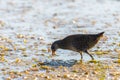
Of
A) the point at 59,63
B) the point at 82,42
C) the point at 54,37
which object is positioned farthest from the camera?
the point at 54,37

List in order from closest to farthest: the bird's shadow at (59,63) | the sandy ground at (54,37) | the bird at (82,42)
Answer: the sandy ground at (54,37)
the bird's shadow at (59,63)
the bird at (82,42)

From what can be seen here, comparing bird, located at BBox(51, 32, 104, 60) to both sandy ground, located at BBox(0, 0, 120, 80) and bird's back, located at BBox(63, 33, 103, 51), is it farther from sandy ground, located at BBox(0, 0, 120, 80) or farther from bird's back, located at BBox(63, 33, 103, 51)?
sandy ground, located at BBox(0, 0, 120, 80)

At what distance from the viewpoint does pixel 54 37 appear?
17219 millimetres

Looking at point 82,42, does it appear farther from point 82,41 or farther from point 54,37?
point 54,37

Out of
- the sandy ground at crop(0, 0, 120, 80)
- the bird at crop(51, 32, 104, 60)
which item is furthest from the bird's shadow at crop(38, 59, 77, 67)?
the bird at crop(51, 32, 104, 60)

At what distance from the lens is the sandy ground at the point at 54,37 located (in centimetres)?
1178

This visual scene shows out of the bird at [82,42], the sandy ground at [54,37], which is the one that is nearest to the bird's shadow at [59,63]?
the sandy ground at [54,37]

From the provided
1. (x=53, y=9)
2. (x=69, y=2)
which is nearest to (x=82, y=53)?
(x=53, y=9)

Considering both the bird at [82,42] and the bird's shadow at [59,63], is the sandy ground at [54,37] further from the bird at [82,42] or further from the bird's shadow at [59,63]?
the bird at [82,42]

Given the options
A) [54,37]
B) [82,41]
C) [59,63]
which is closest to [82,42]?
[82,41]

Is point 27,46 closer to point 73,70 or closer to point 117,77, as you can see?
point 73,70

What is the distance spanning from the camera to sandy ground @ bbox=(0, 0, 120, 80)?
1178cm

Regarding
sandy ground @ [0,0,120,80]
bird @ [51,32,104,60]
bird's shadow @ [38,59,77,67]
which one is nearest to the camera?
sandy ground @ [0,0,120,80]

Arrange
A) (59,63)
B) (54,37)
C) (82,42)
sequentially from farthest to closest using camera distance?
(54,37)
(82,42)
(59,63)
